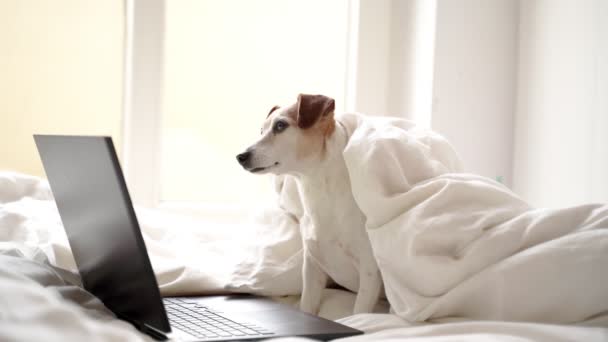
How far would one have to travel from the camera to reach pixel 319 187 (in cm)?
141

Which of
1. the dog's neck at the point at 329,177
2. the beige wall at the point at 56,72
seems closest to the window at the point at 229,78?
the beige wall at the point at 56,72

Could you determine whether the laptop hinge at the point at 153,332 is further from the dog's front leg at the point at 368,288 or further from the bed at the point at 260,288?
the dog's front leg at the point at 368,288

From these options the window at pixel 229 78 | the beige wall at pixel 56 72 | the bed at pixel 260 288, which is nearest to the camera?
the bed at pixel 260 288

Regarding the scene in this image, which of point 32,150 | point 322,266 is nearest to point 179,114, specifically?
point 32,150

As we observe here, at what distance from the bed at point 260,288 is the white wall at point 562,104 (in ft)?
3.40

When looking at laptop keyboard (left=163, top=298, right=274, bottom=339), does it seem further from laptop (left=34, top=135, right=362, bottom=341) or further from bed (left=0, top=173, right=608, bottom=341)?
bed (left=0, top=173, right=608, bottom=341)

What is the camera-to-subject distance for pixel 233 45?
8.82 ft

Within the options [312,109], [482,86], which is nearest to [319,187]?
[312,109]

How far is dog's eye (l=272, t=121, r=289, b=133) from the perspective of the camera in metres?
1.46

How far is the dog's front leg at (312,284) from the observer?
52.2 inches

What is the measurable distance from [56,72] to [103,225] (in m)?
1.75

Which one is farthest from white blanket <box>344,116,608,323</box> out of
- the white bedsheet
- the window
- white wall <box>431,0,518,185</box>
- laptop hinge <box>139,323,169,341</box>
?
the window

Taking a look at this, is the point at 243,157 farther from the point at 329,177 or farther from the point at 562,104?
the point at 562,104

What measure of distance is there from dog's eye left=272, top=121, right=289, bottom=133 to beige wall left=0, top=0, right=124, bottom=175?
1192 mm
